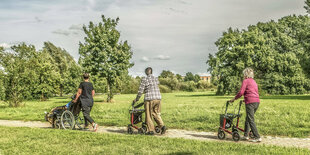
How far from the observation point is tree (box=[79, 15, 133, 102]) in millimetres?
29906

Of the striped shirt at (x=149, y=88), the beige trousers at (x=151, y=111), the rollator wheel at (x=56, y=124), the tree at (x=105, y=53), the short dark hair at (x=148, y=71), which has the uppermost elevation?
the tree at (x=105, y=53)

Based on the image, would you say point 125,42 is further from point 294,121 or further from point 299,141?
point 299,141

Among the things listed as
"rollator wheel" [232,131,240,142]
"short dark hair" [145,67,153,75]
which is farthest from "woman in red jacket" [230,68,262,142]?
"short dark hair" [145,67,153,75]

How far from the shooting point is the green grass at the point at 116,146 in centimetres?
630

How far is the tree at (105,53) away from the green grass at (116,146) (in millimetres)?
21709

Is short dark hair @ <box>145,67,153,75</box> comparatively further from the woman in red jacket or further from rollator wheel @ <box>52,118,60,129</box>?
rollator wheel @ <box>52,118,60,129</box>

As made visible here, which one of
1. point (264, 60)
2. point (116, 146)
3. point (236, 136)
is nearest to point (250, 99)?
point (236, 136)

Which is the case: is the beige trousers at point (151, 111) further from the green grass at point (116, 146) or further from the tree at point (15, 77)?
the tree at point (15, 77)

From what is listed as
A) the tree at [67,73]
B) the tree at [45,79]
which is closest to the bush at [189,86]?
the tree at [67,73]

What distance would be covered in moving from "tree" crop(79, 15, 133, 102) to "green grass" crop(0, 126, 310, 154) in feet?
71.2

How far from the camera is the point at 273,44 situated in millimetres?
45125

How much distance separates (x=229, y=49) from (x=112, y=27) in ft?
64.1

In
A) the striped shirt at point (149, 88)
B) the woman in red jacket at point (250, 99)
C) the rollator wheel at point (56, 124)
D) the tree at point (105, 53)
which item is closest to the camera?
the woman in red jacket at point (250, 99)

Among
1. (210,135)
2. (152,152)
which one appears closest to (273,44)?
(210,135)
